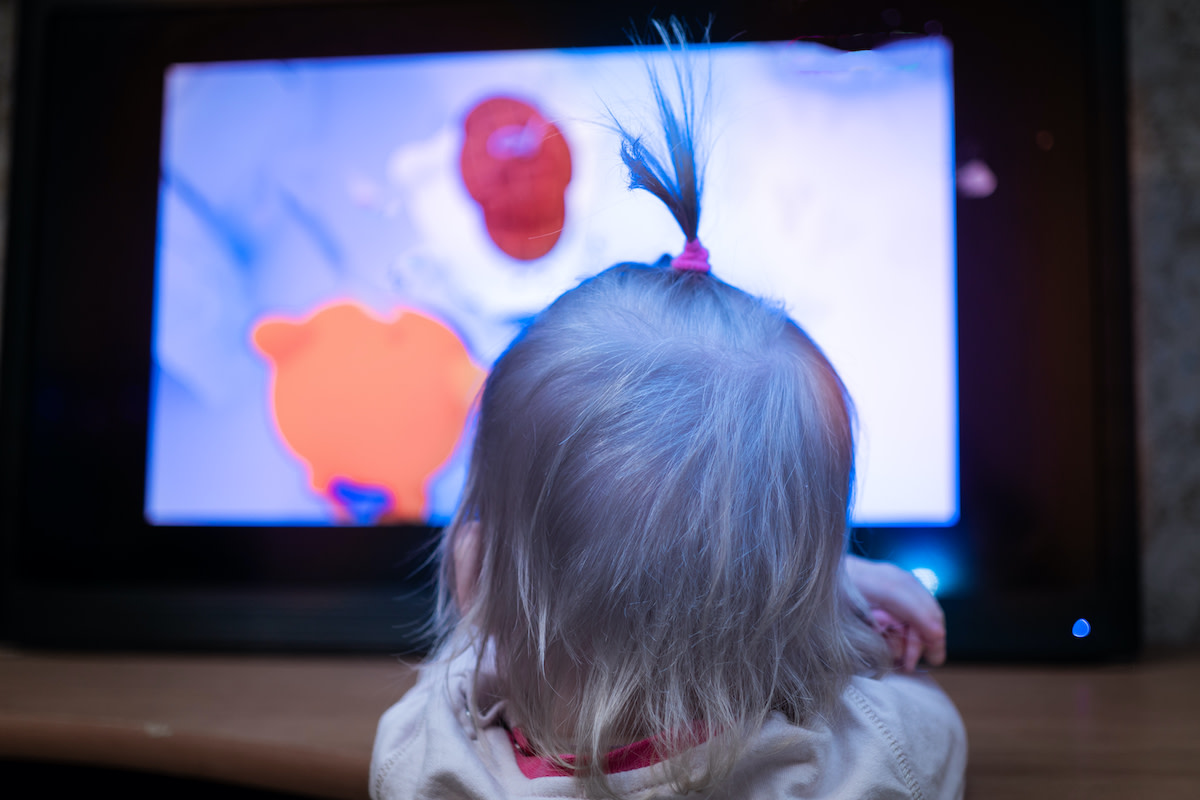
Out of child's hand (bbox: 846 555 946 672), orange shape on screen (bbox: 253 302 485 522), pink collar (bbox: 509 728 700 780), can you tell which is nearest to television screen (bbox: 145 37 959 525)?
orange shape on screen (bbox: 253 302 485 522)

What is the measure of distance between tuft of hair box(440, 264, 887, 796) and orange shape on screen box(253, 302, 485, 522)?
43 centimetres

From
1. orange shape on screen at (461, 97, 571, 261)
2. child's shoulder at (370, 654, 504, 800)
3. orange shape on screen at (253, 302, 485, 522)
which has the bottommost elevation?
child's shoulder at (370, 654, 504, 800)

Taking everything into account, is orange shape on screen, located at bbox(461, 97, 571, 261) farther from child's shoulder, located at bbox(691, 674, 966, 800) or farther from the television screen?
child's shoulder, located at bbox(691, 674, 966, 800)

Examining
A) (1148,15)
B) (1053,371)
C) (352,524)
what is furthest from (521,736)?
(1148,15)

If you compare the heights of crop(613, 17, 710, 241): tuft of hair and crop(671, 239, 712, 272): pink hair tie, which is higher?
crop(613, 17, 710, 241): tuft of hair

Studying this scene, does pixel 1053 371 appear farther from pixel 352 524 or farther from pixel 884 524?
pixel 352 524

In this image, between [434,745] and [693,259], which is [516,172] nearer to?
[693,259]

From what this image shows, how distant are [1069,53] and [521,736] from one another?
2.57 ft

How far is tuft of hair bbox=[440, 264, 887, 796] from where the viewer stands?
36 cm

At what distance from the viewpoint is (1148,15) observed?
2.85ft

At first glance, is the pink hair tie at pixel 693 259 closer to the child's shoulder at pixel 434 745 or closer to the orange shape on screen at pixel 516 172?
the child's shoulder at pixel 434 745

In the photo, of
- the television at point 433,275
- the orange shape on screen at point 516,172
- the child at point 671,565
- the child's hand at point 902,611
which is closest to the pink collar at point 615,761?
the child at point 671,565

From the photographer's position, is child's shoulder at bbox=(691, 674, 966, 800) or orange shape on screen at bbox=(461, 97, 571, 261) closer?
child's shoulder at bbox=(691, 674, 966, 800)

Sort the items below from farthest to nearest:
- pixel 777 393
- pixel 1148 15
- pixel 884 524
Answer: pixel 1148 15 → pixel 884 524 → pixel 777 393
